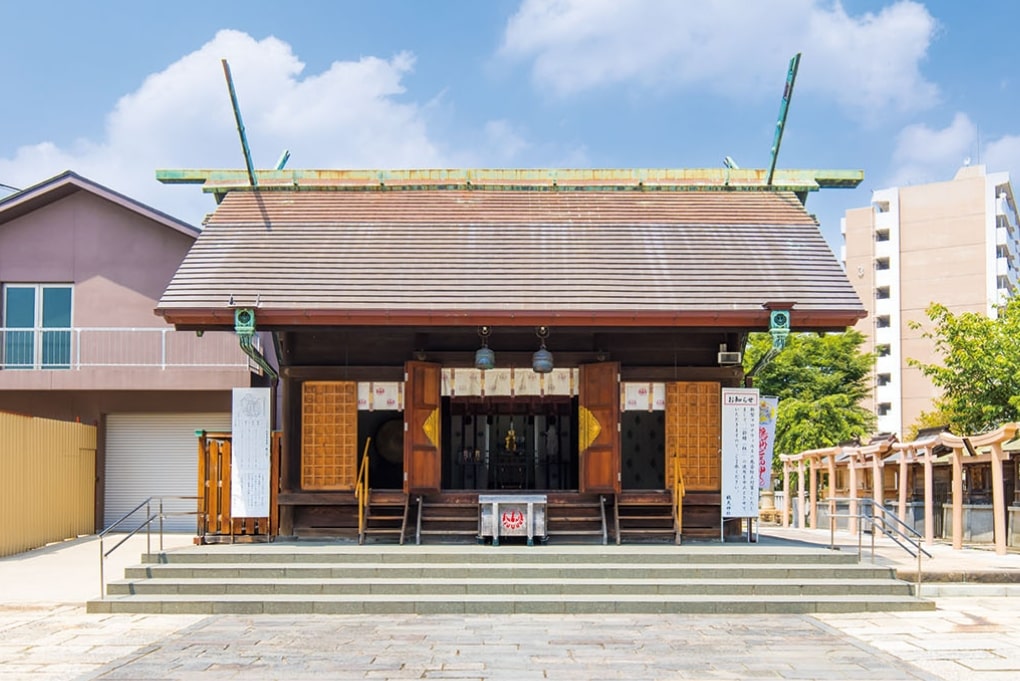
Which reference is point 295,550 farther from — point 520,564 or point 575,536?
point 575,536

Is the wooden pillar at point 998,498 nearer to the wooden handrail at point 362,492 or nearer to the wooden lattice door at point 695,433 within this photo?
the wooden lattice door at point 695,433

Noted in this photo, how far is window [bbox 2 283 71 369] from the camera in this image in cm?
2031

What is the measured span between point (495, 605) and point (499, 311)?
3689 millimetres

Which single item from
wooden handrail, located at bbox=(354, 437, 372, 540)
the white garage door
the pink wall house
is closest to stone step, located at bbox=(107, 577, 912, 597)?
wooden handrail, located at bbox=(354, 437, 372, 540)

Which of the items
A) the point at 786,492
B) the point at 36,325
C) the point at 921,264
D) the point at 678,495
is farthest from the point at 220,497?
the point at 921,264

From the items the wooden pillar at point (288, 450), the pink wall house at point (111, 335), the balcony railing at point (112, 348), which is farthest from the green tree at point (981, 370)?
the pink wall house at point (111, 335)

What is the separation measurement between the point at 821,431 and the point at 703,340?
65.8 feet

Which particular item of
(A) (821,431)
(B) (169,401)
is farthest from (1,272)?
(A) (821,431)

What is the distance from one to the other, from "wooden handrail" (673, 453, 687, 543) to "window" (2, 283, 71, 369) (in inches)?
496

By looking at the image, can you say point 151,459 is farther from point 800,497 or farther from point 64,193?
point 800,497

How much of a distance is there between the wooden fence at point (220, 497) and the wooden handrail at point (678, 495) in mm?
5434

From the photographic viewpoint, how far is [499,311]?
506 inches

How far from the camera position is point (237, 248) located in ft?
46.2

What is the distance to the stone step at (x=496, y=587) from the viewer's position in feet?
37.5
